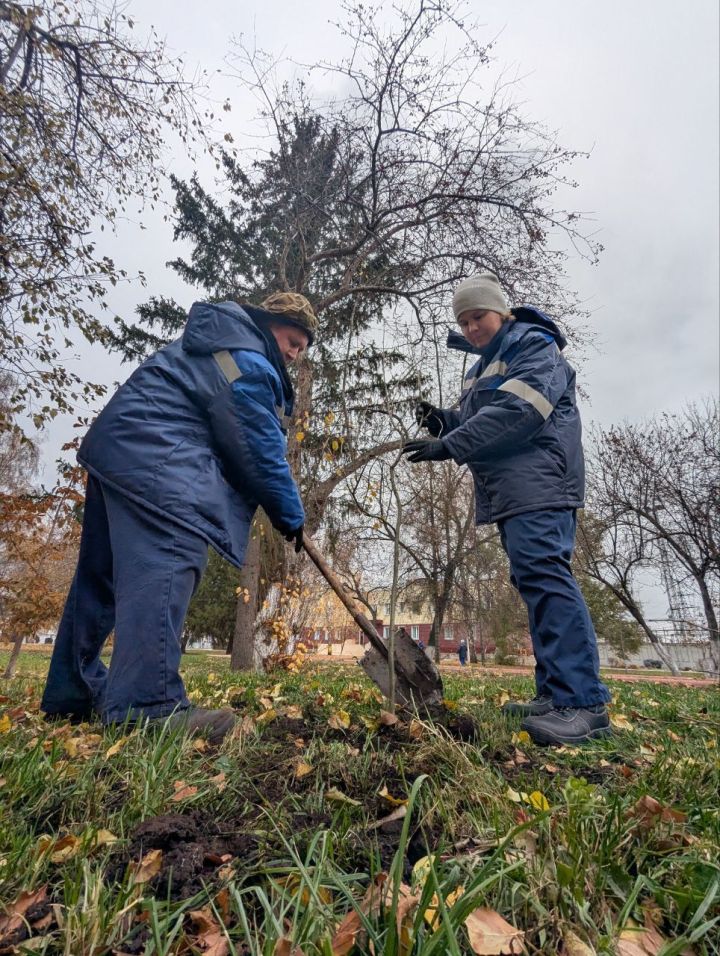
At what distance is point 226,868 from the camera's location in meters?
1.06

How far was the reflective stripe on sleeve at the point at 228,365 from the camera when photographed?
2455 mm

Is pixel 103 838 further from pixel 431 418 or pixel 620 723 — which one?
pixel 431 418

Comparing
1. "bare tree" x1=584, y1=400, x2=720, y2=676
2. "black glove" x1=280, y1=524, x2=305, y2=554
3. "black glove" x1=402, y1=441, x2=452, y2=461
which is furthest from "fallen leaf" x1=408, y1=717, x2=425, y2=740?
"bare tree" x1=584, y1=400, x2=720, y2=676

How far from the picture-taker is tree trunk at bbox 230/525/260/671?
7.81 meters

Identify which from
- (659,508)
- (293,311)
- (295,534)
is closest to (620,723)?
Answer: (295,534)

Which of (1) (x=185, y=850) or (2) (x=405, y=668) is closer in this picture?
(1) (x=185, y=850)

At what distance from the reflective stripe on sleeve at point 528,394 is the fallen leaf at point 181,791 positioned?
212 centimetres

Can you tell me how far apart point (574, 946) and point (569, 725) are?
156 centimetres

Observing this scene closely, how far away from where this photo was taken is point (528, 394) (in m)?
2.63

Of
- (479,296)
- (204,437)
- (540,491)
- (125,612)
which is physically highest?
(479,296)

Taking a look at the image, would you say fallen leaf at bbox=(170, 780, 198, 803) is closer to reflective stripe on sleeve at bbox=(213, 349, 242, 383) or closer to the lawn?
the lawn

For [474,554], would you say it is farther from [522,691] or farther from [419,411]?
[419,411]

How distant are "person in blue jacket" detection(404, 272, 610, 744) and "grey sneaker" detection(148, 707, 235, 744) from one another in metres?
1.27

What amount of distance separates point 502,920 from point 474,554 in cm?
2069
